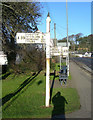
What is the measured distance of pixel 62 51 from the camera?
1773 centimetres

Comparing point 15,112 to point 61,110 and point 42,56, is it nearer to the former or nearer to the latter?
point 61,110

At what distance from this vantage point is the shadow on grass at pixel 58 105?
5.50m

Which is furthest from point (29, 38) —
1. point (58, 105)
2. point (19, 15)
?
point (19, 15)

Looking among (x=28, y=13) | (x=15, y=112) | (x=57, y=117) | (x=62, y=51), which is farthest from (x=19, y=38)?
(x=62, y=51)

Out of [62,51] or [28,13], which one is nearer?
[28,13]

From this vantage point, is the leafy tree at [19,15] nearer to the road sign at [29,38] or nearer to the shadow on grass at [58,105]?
the road sign at [29,38]

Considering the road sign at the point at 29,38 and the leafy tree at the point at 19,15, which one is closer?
the road sign at the point at 29,38

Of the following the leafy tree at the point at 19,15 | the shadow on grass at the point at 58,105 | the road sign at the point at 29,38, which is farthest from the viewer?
the leafy tree at the point at 19,15

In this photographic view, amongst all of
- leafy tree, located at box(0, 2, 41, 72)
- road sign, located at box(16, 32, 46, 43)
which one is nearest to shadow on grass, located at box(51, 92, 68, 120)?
road sign, located at box(16, 32, 46, 43)

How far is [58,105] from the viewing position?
6398 mm

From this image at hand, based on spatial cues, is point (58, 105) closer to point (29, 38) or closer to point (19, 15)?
point (29, 38)

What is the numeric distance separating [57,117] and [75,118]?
0.53 meters

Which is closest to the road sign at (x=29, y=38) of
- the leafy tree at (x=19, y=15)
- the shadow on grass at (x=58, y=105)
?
the shadow on grass at (x=58, y=105)

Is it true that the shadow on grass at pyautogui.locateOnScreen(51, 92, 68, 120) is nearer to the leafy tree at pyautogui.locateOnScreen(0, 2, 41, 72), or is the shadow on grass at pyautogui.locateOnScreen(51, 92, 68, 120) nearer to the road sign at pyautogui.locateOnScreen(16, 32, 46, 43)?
the road sign at pyautogui.locateOnScreen(16, 32, 46, 43)
